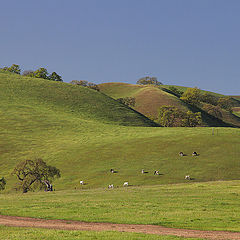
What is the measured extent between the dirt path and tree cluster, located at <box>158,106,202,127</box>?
15176 cm

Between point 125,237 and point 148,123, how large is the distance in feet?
504

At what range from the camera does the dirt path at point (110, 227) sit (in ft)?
87.7

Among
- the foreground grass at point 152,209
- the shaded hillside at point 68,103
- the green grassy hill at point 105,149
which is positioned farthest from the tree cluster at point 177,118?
the foreground grass at point 152,209

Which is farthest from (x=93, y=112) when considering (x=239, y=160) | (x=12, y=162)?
(x=239, y=160)

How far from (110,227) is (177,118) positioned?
162380 mm

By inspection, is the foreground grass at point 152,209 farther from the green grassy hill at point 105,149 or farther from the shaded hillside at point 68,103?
the shaded hillside at point 68,103

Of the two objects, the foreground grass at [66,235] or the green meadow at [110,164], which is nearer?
the foreground grass at [66,235]

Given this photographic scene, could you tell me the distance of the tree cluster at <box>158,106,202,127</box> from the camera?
601 feet

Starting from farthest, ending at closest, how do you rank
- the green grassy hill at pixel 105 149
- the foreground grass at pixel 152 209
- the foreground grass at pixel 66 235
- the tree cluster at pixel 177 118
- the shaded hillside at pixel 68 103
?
the tree cluster at pixel 177 118, the shaded hillside at pixel 68 103, the green grassy hill at pixel 105 149, the foreground grass at pixel 152 209, the foreground grass at pixel 66 235

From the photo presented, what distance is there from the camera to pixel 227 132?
11800cm

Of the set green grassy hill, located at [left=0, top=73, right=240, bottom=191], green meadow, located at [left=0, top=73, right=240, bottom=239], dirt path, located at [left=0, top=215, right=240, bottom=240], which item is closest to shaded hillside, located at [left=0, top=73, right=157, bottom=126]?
green meadow, located at [left=0, top=73, right=240, bottom=239]

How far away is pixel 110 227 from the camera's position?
29766 millimetres

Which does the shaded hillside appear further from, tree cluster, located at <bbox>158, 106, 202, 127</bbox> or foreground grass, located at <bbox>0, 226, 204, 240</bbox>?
foreground grass, located at <bbox>0, 226, 204, 240</bbox>

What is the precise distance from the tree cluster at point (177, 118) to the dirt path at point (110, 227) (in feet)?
498
